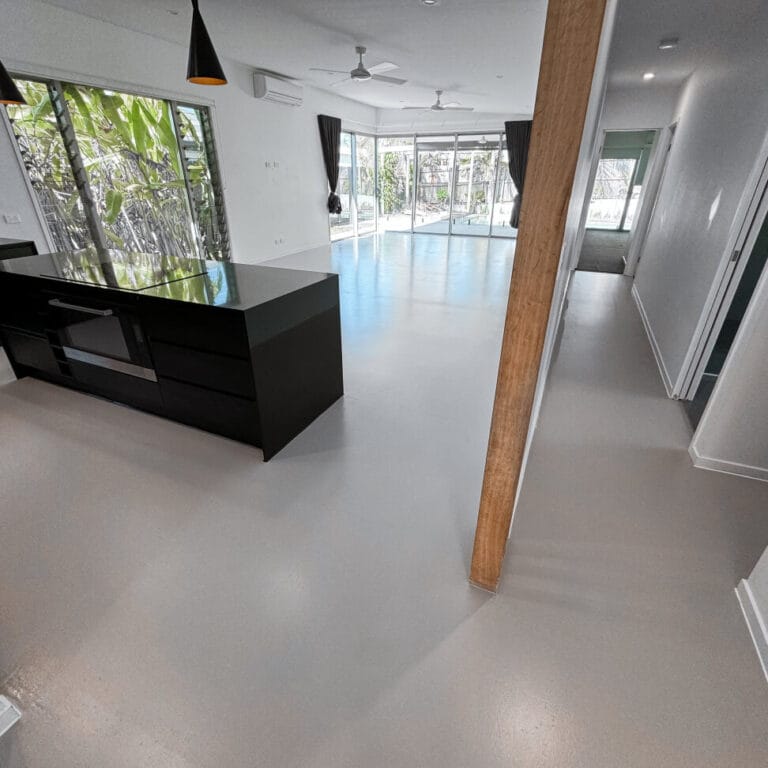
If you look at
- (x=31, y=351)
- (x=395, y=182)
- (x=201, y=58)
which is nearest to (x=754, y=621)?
(x=201, y=58)

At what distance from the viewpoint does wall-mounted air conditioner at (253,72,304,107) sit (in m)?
6.13

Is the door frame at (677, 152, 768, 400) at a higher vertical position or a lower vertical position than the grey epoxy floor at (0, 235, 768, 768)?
higher

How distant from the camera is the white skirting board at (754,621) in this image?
1365mm

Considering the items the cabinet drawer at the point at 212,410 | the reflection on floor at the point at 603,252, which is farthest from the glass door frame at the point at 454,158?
the cabinet drawer at the point at 212,410

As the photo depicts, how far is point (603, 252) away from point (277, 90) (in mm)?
7119

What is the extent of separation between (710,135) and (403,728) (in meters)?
4.78

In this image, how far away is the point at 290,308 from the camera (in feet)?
7.46

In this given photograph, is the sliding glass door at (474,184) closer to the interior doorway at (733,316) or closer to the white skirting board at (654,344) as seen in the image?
the white skirting board at (654,344)

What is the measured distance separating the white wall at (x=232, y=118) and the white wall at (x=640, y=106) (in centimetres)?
506

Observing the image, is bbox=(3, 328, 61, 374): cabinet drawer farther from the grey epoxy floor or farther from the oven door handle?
the oven door handle

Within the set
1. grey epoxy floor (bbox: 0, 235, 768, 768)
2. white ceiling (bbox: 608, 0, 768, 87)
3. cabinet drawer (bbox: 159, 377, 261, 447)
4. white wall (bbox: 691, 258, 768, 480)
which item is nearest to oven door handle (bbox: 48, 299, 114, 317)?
cabinet drawer (bbox: 159, 377, 261, 447)

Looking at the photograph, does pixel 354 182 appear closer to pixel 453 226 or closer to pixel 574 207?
pixel 453 226

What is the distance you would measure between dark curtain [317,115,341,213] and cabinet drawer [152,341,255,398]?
7189 millimetres

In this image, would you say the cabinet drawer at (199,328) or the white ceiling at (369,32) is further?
the white ceiling at (369,32)
